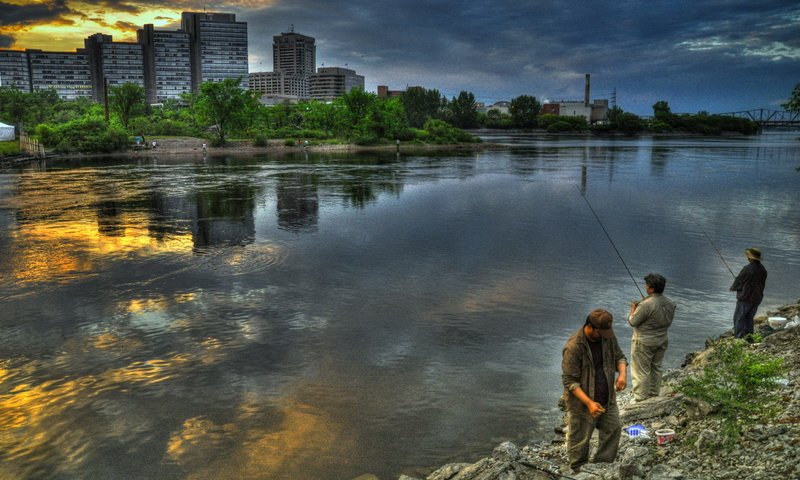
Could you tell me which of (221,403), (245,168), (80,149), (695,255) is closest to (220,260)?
(221,403)

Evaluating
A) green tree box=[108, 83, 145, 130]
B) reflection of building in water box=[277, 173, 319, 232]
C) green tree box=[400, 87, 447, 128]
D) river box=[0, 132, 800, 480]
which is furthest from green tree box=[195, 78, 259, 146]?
green tree box=[400, 87, 447, 128]

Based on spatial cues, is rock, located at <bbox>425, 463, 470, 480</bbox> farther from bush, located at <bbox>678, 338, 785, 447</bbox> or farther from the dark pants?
the dark pants

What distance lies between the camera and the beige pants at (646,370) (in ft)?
29.0

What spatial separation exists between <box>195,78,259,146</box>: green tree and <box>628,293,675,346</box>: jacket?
87.7 m

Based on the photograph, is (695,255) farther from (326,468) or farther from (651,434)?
(326,468)

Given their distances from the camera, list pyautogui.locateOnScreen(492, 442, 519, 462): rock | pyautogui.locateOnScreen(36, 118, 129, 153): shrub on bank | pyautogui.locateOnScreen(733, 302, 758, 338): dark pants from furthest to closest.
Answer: pyautogui.locateOnScreen(36, 118, 129, 153): shrub on bank < pyautogui.locateOnScreen(733, 302, 758, 338): dark pants < pyautogui.locateOnScreen(492, 442, 519, 462): rock

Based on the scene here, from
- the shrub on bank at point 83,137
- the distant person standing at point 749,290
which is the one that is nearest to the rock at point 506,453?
the distant person standing at point 749,290

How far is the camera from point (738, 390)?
6883mm

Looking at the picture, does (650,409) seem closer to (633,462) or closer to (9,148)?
(633,462)

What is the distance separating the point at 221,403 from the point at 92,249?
46.3ft

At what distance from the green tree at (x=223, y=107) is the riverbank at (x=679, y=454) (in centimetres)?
8835

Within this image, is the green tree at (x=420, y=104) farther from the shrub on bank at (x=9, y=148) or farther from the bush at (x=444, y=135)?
the shrub on bank at (x=9, y=148)

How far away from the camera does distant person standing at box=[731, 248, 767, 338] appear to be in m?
10.7

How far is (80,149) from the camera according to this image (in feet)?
248
